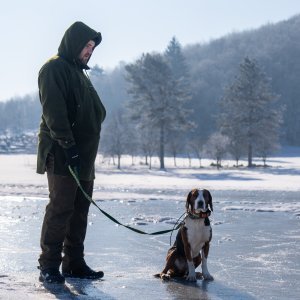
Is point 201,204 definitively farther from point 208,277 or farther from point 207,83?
point 207,83

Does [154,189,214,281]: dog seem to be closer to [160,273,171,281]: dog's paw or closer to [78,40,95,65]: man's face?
[160,273,171,281]: dog's paw

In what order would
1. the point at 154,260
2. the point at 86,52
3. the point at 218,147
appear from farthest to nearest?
the point at 218,147 → the point at 154,260 → the point at 86,52

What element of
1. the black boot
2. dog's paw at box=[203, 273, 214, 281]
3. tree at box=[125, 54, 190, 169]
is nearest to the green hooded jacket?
the black boot

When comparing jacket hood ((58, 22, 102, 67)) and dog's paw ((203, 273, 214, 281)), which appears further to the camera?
dog's paw ((203, 273, 214, 281))

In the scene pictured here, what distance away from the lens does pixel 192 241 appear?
5.64 meters

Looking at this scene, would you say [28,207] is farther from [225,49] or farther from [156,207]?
[225,49]

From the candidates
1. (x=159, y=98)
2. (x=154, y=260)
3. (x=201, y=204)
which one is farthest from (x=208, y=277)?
(x=159, y=98)

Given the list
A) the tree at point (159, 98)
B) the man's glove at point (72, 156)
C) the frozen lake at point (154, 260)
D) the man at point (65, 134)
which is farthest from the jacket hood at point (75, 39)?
the tree at point (159, 98)

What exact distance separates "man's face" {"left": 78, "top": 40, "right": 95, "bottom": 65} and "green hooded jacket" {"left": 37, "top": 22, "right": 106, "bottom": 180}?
40 millimetres

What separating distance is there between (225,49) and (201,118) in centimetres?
5578

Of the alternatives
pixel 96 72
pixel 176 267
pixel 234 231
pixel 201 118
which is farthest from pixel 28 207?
pixel 96 72

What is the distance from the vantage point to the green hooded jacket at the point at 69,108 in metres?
5.10

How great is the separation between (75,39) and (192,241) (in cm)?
219

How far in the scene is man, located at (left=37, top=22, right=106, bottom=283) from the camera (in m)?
5.12
